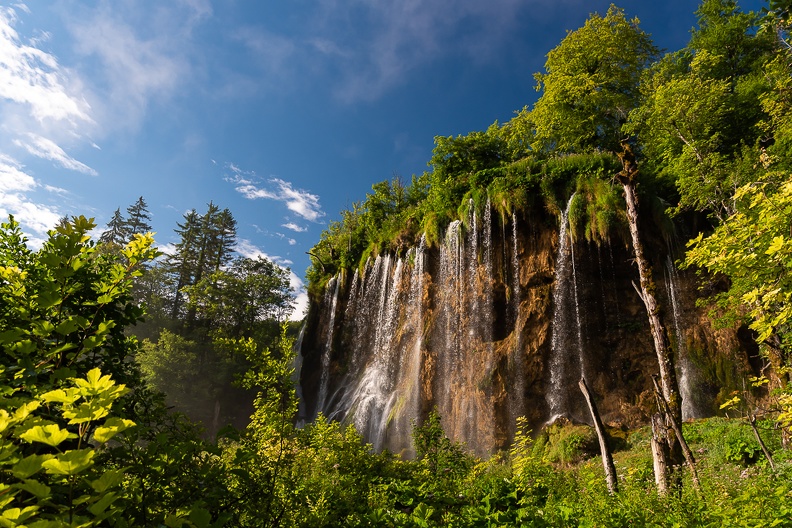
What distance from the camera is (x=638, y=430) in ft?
40.3

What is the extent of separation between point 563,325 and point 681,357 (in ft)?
12.7

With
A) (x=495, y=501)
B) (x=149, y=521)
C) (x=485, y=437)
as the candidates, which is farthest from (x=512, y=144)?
(x=149, y=521)

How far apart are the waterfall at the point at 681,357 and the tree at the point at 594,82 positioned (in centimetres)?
735

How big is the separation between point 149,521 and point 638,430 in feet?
46.5

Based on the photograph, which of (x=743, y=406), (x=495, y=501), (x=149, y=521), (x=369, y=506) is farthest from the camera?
(x=743, y=406)

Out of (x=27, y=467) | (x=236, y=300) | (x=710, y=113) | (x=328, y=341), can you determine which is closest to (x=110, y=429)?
(x=27, y=467)

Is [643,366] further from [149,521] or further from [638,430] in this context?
[149,521]

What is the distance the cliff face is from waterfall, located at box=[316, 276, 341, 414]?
3004 millimetres

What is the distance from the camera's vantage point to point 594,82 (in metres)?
17.8

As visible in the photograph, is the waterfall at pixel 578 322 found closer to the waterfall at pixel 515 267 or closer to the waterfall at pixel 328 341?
the waterfall at pixel 515 267

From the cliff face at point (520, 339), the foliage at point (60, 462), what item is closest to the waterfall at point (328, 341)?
the cliff face at point (520, 339)

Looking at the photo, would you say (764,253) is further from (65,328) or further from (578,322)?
(578,322)

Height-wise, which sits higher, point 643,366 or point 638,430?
point 643,366

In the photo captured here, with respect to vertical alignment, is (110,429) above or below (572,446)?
above
